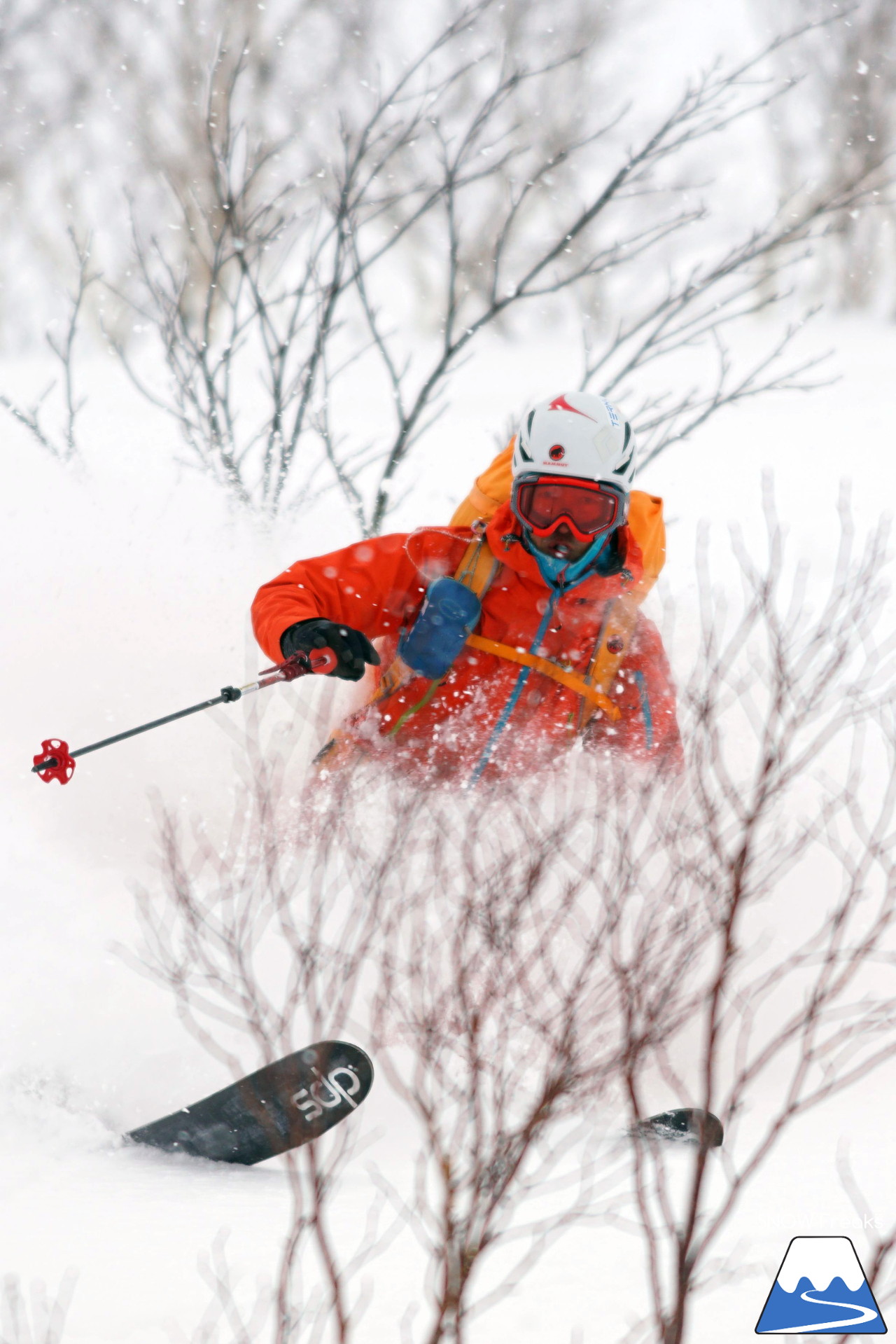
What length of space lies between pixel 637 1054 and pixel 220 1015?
1689 millimetres

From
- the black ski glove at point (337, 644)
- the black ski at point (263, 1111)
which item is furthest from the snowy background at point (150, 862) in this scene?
the black ski glove at point (337, 644)

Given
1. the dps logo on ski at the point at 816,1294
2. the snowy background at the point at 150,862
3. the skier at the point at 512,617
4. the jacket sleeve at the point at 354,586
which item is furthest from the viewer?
the jacket sleeve at the point at 354,586

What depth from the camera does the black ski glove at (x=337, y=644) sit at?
3.20m

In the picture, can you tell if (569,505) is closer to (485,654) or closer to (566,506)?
(566,506)

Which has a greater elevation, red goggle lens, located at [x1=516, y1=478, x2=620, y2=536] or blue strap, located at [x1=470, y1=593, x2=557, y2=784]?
red goggle lens, located at [x1=516, y1=478, x2=620, y2=536]

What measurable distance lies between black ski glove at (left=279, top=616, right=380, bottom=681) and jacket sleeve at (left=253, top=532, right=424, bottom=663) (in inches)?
6.8

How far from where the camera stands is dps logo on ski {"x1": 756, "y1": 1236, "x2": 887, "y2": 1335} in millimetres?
1253

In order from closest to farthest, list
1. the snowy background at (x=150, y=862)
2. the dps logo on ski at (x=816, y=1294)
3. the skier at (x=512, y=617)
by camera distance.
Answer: the dps logo on ski at (x=816, y=1294) → the snowy background at (x=150, y=862) → the skier at (x=512, y=617)

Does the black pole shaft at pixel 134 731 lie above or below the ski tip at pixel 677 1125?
above

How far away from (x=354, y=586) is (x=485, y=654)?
0.55 metres

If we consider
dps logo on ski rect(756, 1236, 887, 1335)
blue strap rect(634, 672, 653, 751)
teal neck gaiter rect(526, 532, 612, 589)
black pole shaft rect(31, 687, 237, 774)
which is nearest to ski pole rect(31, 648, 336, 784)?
black pole shaft rect(31, 687, 237, 774)

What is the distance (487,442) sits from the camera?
11484 millimetres

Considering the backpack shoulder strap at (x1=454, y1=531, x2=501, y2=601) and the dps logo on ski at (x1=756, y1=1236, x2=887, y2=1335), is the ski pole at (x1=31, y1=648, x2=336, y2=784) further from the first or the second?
the dps logo on ski at (x1=756, y1=1236, x2=887, y2=1335)

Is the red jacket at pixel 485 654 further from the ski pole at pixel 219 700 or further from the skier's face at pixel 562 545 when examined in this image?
the ski pole at pixel 219 700
